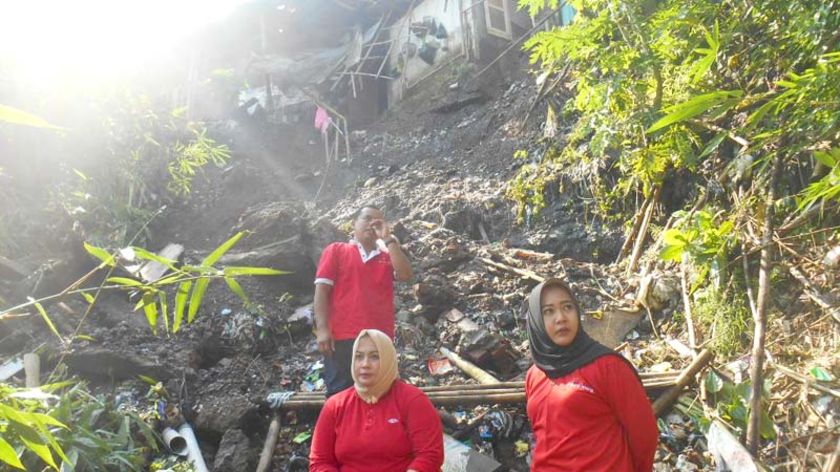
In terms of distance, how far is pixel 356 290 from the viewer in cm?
310

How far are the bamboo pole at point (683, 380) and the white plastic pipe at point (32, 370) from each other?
13.5 ft

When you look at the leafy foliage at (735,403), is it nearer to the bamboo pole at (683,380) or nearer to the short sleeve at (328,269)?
the bamboo pole at (683,380)

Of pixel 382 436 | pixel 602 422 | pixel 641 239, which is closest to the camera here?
pixel 602 422

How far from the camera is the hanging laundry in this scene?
12.8 metres

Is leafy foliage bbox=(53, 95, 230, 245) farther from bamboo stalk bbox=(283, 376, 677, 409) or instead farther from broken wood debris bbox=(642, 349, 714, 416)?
broken wood debris bbox=(642, 349, 714, 416)

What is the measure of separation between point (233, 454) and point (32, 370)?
1.73 meters

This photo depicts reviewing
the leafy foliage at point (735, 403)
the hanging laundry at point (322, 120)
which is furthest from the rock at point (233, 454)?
the hanging laundry at point (322, 120)

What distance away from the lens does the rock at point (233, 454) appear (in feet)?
10.2

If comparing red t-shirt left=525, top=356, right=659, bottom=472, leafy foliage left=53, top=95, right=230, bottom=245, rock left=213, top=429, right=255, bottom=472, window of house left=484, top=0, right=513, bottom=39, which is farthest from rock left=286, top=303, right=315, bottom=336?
window of house left=484, top=0, right=513, bottom=39

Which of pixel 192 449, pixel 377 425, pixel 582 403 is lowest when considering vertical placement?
pixel 192 449

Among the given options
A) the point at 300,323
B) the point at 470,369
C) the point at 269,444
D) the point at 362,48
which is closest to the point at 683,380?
the point at 470,369

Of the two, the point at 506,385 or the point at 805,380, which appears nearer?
the point at 805,380

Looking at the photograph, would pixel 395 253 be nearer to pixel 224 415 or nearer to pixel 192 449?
pixel 224 415

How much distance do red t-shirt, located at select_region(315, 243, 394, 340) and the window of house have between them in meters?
10.4
